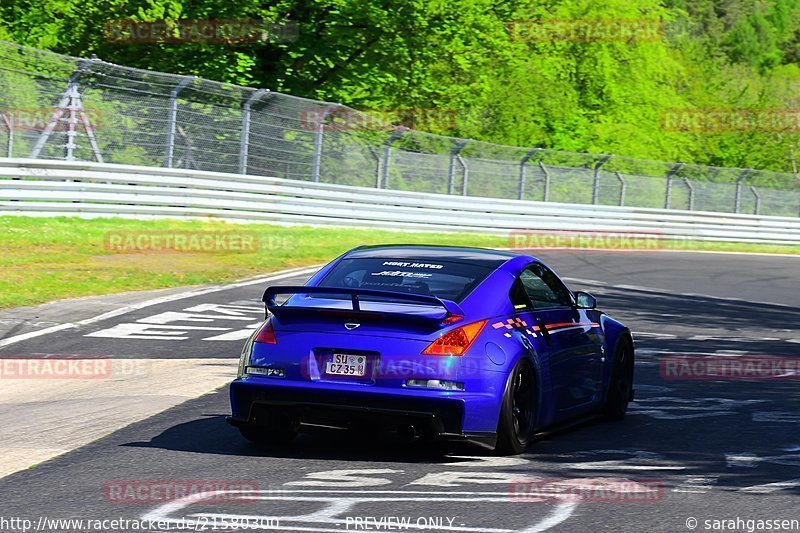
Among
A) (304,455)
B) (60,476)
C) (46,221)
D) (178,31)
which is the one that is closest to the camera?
(60,476)

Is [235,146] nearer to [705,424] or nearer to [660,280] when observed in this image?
[660,280]

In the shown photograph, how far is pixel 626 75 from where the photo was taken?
57594 mm

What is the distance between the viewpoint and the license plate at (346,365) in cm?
709

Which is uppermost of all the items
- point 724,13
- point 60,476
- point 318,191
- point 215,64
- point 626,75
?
point 724,13

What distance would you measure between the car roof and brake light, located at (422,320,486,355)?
986 mm

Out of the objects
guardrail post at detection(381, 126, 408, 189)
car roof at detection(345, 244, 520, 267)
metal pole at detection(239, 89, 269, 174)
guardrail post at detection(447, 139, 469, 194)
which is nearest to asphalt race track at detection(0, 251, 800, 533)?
car roof at detection(345, 244, 520, 267)

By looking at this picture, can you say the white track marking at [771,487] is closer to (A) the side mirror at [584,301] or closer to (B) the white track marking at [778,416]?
(B) the white track marking at [778,416]

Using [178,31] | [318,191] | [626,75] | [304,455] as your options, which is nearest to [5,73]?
[318,191]

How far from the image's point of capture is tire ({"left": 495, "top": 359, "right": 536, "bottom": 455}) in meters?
7.23

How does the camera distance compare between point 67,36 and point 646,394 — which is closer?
point 646,394

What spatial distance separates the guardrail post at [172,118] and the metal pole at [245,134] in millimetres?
1872

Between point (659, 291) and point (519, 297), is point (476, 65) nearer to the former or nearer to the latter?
point (659, 291)

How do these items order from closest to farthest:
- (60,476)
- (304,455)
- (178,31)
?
(60,476)
(304,455)
(178,31)

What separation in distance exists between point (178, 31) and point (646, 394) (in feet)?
81.2
